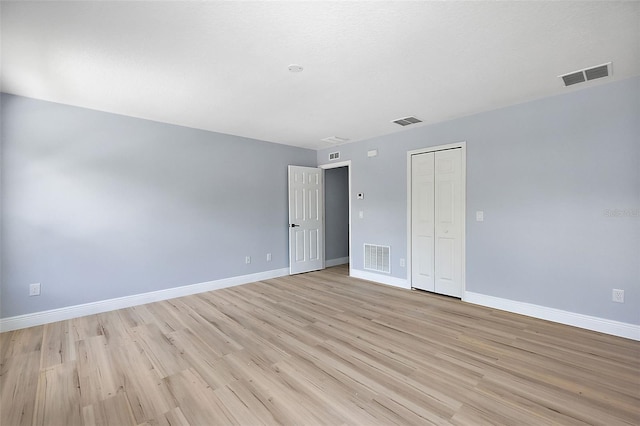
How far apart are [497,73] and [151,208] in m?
4.51

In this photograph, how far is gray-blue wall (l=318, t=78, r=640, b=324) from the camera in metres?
2.79

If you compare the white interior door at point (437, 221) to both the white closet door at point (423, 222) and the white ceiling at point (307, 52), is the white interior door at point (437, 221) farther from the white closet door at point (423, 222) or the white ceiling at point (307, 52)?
the white ceiling at point (307, 52)

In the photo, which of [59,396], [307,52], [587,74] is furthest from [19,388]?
[587,74]

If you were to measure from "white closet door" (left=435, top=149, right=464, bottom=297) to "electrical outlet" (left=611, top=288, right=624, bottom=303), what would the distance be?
1.49m

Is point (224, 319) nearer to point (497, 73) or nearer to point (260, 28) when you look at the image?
point (260, 28)

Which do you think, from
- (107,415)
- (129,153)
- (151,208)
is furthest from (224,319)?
(129,153)

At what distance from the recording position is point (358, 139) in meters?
5.21

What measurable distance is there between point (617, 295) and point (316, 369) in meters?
3.13

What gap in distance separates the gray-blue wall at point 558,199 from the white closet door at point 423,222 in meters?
0.39

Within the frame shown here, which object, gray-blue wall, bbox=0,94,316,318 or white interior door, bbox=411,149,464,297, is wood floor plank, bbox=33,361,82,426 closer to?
gray-blue wall, bbox=0,94,316,318

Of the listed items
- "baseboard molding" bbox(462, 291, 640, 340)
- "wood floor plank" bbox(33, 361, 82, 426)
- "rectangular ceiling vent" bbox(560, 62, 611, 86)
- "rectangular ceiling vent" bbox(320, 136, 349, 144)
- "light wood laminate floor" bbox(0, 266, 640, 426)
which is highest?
"rectangular ceiling vent" bbox(320, 136, 349, 144)

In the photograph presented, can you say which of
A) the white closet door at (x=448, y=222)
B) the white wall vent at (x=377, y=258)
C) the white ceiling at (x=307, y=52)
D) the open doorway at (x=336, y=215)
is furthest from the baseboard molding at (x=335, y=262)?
the white ceiling at (x=307, y=52)

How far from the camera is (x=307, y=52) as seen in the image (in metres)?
2.25

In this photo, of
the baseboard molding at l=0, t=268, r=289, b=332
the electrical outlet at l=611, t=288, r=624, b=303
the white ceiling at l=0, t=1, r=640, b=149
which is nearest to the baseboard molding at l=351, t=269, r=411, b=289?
the baseboard molding at l=0, t=268, r=289, b=332
